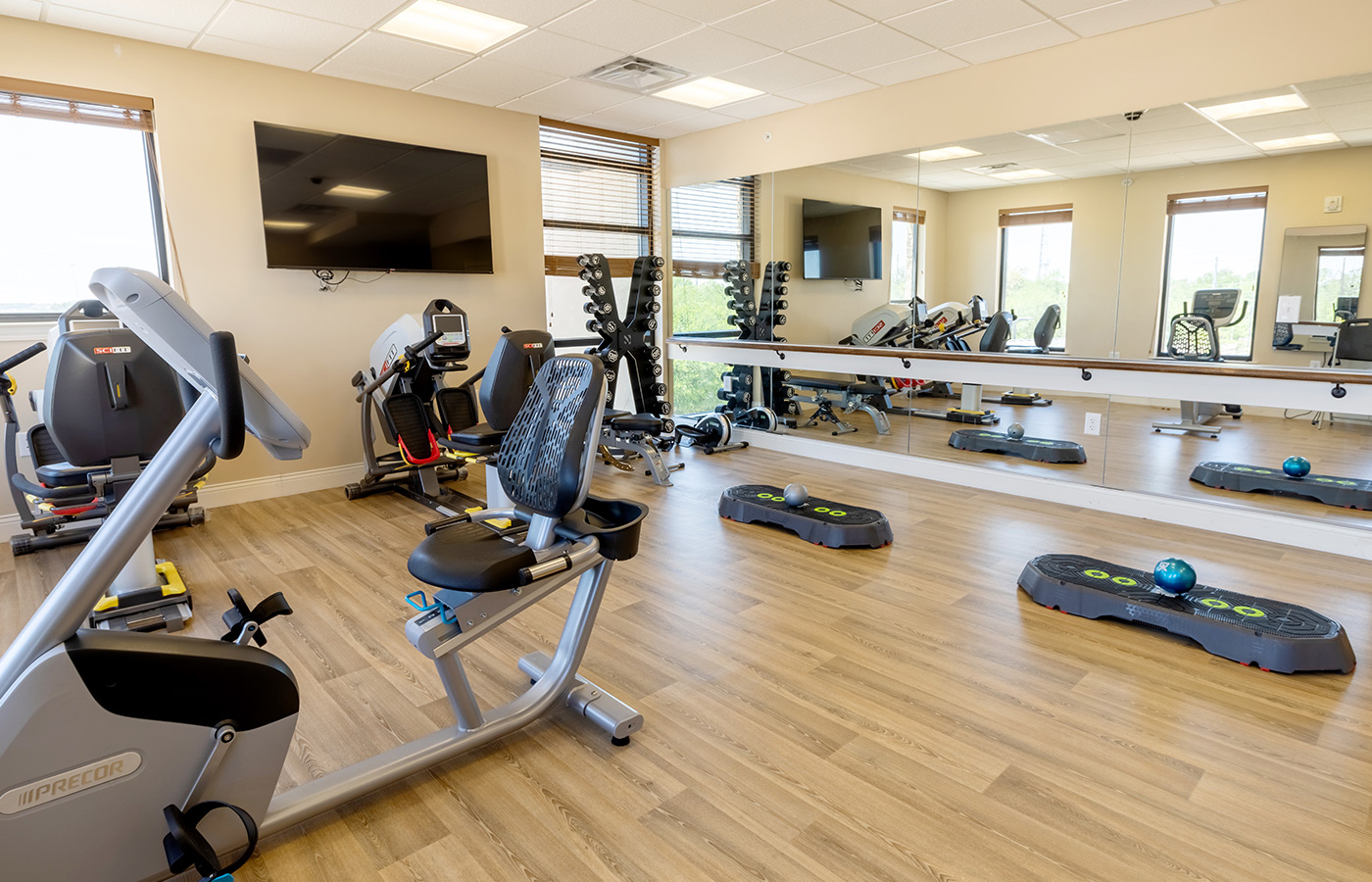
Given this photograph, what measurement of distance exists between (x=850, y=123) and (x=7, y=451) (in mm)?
5472

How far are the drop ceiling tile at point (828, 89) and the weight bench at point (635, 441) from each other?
2552 mm

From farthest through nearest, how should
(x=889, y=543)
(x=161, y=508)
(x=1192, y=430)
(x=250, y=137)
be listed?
(x=250, y=137), (x=1192, y=430), (x=889, y=543), (x=161, y=508)

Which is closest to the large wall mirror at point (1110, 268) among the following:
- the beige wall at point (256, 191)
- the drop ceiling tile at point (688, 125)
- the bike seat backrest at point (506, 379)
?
the drop ceiling tile at point (688, 125)

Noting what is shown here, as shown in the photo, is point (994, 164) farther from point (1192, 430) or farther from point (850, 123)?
point (1192, 430)

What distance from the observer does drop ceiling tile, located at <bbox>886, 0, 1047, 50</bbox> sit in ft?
12.8

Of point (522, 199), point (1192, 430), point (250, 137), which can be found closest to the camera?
point (1192, 430)

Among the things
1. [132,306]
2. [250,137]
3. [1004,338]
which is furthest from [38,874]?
[1004,338]

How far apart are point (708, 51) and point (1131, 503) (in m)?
3.69

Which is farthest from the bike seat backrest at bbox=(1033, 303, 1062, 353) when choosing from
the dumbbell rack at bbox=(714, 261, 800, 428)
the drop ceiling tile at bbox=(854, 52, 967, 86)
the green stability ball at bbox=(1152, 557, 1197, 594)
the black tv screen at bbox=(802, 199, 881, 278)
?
the green stability ball at bbox=(1152, 557, 1197, 594)

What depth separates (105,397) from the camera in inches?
116

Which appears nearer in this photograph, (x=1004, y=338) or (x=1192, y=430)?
(x=1192, y=430)

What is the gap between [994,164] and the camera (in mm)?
5043

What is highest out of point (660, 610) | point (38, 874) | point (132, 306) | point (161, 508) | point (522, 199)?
point (522, 199)

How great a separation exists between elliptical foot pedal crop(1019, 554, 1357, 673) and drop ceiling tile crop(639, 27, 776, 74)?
3295mm
